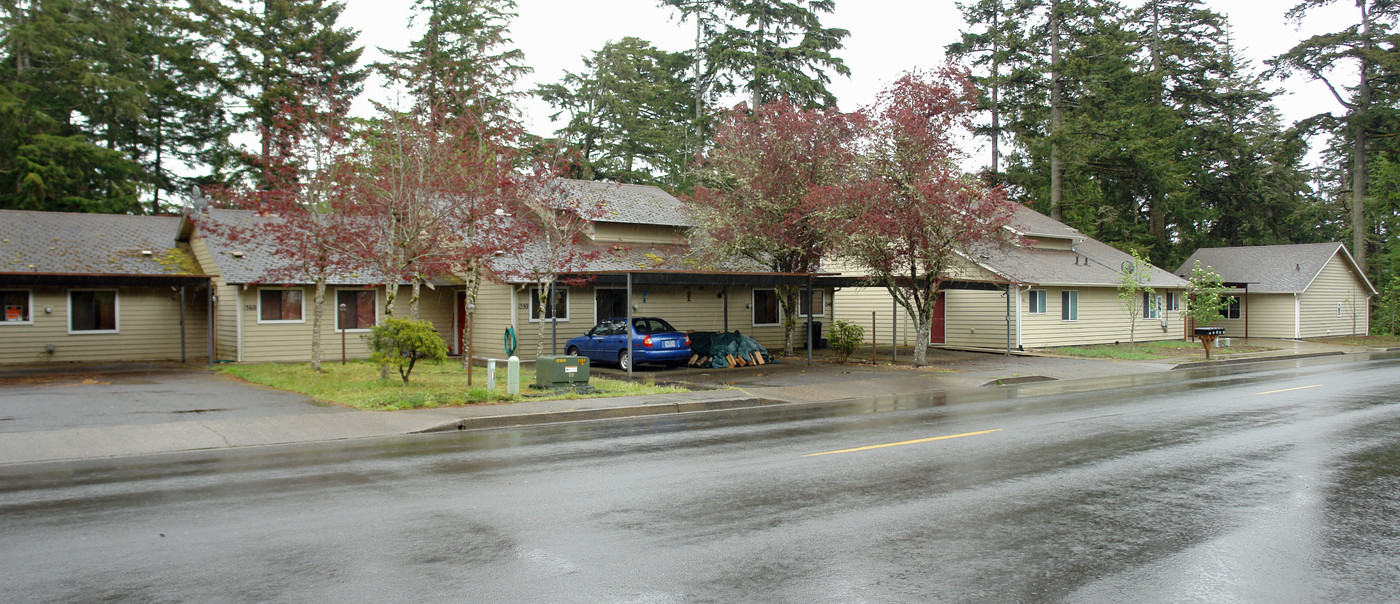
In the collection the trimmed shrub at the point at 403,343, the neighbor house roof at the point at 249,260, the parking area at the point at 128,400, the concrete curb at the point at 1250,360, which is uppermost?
the neighbor house roof at the point at 249,260

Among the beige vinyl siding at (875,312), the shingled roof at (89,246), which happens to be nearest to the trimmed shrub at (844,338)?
the beige vinyl siding at (875,312)

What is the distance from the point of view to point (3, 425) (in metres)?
12.3

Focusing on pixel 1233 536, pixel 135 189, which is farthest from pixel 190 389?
pixel 135 189

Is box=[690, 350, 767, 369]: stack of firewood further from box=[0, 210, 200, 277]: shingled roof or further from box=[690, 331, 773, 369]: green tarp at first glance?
box=[0, 210, 200, 277]: shingled roof

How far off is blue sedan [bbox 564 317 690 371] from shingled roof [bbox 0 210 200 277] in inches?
487

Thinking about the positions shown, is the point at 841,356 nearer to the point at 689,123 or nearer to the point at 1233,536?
the point at 1233,536

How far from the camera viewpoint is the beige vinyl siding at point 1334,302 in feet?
126

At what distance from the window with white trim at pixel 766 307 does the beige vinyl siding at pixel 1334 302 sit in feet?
83.1

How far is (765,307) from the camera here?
3009 centimetres

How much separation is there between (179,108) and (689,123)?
24757 mm

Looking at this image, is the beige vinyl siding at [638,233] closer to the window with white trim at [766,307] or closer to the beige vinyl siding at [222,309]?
the window with white trim at [766,307]

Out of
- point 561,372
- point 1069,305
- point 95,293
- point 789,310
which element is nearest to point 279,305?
point 95,293

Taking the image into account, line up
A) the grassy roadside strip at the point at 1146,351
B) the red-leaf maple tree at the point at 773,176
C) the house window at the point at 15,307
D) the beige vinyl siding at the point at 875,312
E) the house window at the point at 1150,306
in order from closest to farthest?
1. the house window at the point at 15,307
2. the red-leaf maple tree at the point at 773,176
3. the grassy roadside strip at the point at 1146,351
4. the beige vinyl siding at the point at 875,312
5. the house window at the point at 1150,306

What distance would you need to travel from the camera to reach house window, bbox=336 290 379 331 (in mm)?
25734
